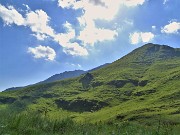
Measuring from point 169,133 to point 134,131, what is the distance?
1233mm

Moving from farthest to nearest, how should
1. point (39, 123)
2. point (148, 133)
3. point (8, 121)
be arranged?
point (39, 123) < point (8, 121) < point (148, 133)

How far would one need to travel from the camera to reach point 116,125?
14.5 metres

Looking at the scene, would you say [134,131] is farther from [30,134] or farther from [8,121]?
[8,121]

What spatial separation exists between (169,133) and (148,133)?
2.54ft

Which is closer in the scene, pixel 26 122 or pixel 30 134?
pixel 30 134

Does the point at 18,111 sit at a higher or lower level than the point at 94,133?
higher

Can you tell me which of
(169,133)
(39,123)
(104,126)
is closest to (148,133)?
(169,133)

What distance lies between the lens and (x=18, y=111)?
14438 millimetres

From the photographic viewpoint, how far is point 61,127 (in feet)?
49.9

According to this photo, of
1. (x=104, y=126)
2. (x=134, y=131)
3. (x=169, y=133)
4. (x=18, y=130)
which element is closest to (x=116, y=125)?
(x=104, y=126)

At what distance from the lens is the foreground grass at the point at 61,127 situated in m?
12.4

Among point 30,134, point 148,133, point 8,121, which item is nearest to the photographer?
point 148,133

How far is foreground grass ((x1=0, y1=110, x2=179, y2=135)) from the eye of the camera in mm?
12430

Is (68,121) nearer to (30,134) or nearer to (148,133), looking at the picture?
(30,134)
